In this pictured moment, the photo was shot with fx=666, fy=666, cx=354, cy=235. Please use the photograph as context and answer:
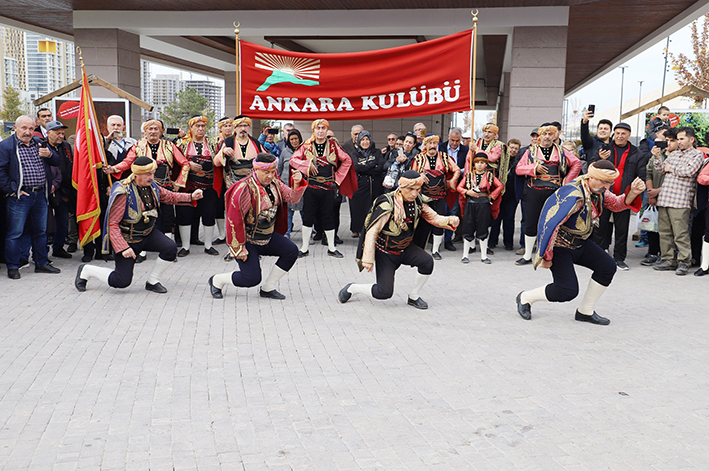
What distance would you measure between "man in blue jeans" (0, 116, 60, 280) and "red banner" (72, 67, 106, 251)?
0.58 m

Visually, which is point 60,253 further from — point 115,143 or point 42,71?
point 42,71

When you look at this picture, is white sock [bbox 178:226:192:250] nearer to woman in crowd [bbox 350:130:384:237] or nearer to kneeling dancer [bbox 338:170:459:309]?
woman in crowd [bbox 350:130:384:237]

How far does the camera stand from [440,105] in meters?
9.79

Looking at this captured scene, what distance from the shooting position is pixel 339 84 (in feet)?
33.0

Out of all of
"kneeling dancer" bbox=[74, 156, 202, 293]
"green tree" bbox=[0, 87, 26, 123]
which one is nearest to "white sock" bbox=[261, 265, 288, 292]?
"kneeling dancer" bbox=[74, 156, 202, 293]

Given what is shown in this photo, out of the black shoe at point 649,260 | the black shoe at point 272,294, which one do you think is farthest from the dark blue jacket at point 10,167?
the black shoe at point 649,260

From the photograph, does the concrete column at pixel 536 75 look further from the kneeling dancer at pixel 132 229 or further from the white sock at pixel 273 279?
the kneeling dancer at pixel 132 229

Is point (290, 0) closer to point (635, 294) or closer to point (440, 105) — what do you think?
point (440, 105)

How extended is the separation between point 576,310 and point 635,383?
207 cm

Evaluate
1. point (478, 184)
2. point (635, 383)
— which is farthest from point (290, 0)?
point (635, 383)

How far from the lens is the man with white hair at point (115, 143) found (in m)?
9.91

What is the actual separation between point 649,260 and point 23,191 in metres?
8.89

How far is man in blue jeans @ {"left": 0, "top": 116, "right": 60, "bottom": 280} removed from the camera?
833 centimetres

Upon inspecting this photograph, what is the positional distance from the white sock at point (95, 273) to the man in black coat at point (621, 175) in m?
6.55
